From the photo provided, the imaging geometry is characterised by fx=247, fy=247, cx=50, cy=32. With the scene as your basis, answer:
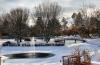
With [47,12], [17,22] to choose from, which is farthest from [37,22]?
[17,22]

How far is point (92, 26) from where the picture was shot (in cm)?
6316

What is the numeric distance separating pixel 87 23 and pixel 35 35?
1421 cm

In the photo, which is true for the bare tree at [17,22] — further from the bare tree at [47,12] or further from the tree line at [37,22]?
the bare tree at [47,12]

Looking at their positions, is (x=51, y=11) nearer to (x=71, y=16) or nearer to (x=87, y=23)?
(x=87, y=23)

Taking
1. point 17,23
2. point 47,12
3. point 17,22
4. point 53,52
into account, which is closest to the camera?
point 53,52

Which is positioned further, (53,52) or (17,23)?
(17,23)

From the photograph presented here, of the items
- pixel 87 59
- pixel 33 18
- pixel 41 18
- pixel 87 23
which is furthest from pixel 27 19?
pixel 87 59

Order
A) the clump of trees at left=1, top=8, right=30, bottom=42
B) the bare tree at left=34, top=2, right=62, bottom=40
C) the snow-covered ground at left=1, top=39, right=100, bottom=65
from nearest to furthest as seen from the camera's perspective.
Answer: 1. the snow-covered ground at left=1, top=39, right=100, bottom=65
2. the clump of trees at left=1, top=8, right=30, bottom=42
3. the bare tree at left=34, top=2, right=62, bottom=40

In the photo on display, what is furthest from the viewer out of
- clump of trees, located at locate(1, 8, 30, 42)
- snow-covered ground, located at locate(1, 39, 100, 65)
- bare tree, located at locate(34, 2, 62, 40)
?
bare tree, located at locate(34, 2, 62, 40)

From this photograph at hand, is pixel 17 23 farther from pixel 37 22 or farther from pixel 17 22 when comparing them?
pixel 37 22

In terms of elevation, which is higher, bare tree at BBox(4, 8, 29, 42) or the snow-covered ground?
bare tree at BBox(4, 8, 29, 42)

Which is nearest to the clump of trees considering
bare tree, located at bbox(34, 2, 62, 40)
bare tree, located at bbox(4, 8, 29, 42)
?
bare tree, located at bbox(4, 8, 29, 42)

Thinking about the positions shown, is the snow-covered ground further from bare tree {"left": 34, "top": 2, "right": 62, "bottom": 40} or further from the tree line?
bare tree {"left": 34, "top": 2, "right": 62, "bottom": 40}

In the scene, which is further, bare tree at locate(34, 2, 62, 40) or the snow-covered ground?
bare tree at locate(34, 2, 62, 40)
